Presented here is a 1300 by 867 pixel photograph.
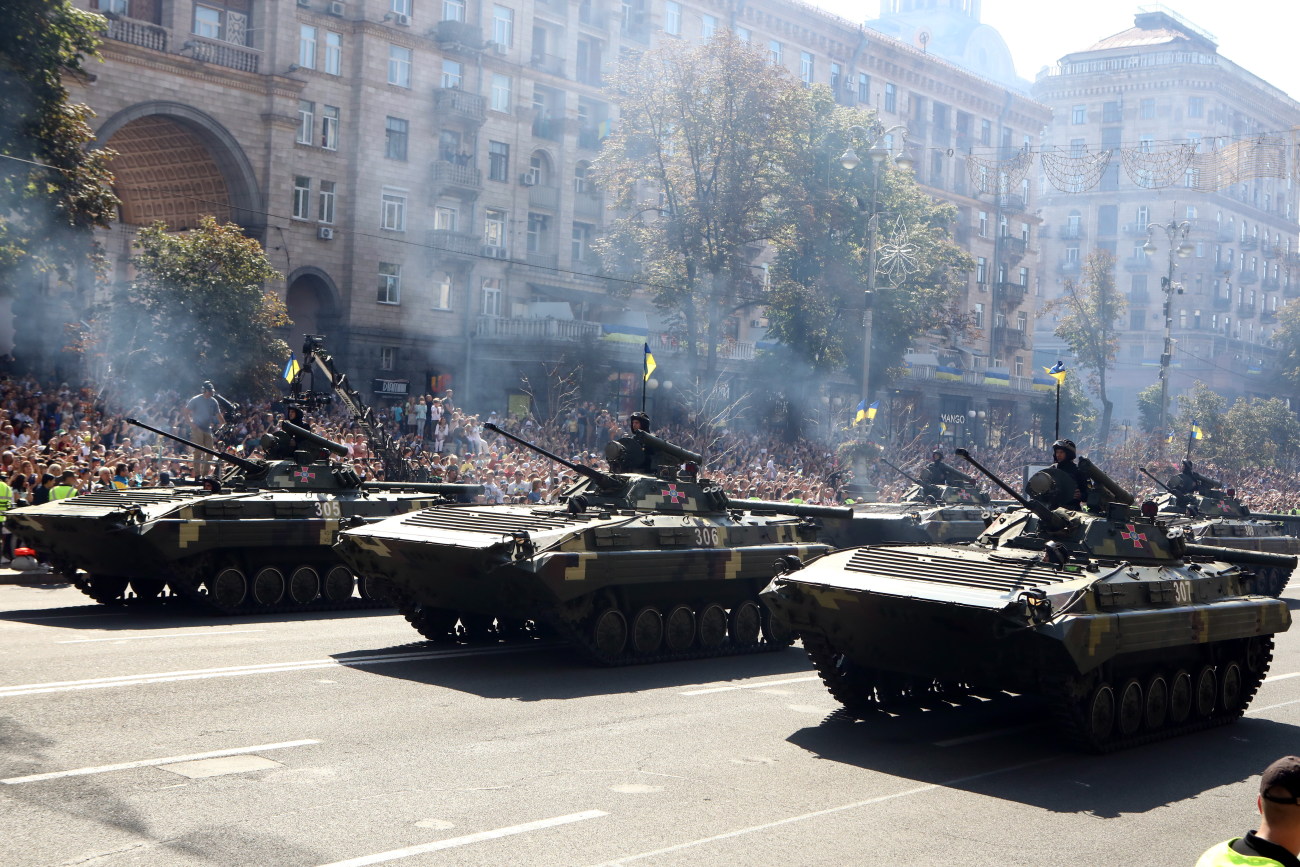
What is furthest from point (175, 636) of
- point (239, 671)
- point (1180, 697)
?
point (1180, 697)

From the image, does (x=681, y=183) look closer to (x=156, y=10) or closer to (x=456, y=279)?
(x=456, y=279)

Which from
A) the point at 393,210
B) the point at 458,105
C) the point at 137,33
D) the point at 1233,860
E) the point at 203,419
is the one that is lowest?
the point at 1233,860

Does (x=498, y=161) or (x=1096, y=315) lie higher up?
(x=498, y=161)

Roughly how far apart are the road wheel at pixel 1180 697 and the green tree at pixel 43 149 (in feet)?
63.0

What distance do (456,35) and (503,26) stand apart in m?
3.12

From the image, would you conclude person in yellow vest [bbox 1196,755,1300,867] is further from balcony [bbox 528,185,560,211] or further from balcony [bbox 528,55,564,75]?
balcony [bbox 528,55,564,75]

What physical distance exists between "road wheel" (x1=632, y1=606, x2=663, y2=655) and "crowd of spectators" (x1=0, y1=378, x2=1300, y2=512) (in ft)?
24.2

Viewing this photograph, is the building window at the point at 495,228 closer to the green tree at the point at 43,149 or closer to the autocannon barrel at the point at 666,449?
the green tree at the point at 43,149

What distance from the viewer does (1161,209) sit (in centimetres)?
7906

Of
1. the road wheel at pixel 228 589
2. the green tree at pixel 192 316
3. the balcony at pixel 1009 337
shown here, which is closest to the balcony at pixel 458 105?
the green tree at pixel 192 316

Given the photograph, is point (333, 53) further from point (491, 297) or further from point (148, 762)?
point (148, 762)

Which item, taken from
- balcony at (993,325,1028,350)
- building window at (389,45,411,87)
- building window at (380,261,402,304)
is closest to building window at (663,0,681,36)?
building window at (389,45,411,87)

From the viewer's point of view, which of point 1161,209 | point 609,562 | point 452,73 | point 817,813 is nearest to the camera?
point 817,813

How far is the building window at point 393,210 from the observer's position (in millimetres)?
42281
